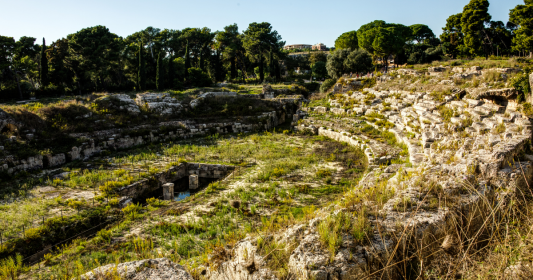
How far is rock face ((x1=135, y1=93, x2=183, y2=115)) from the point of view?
21031mm

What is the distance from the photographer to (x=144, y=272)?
4.07 m

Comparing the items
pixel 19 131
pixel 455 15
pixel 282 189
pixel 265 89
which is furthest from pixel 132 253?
pixel 455 15

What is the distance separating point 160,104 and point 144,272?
1902 centimetres

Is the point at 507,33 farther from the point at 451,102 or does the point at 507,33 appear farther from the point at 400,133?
the point at 400,133

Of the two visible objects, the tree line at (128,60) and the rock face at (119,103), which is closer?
the rock face at (119,103)

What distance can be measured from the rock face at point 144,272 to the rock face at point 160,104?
58.9 ft

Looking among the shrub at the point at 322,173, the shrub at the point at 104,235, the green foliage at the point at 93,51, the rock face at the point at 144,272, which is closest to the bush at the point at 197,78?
the green foliage at the point at 93,51

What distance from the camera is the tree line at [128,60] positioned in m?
30.4

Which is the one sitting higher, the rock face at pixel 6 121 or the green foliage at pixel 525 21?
the green foliage at pixel 525 21

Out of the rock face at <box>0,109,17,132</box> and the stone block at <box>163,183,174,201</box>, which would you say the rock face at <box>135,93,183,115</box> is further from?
the stone block at <box>163,183,174,201</box>

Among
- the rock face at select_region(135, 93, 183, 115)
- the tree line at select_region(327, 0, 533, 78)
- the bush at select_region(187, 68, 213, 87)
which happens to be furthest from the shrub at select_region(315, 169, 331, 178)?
the bush at select_region(187, 68, 213, 87)

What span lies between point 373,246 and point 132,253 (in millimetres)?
5412

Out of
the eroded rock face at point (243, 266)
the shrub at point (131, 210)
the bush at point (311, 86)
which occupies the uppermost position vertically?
the bush at point (311, 86)

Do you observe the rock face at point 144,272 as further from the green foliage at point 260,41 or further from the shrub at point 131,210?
the green foliage at point 260,41
